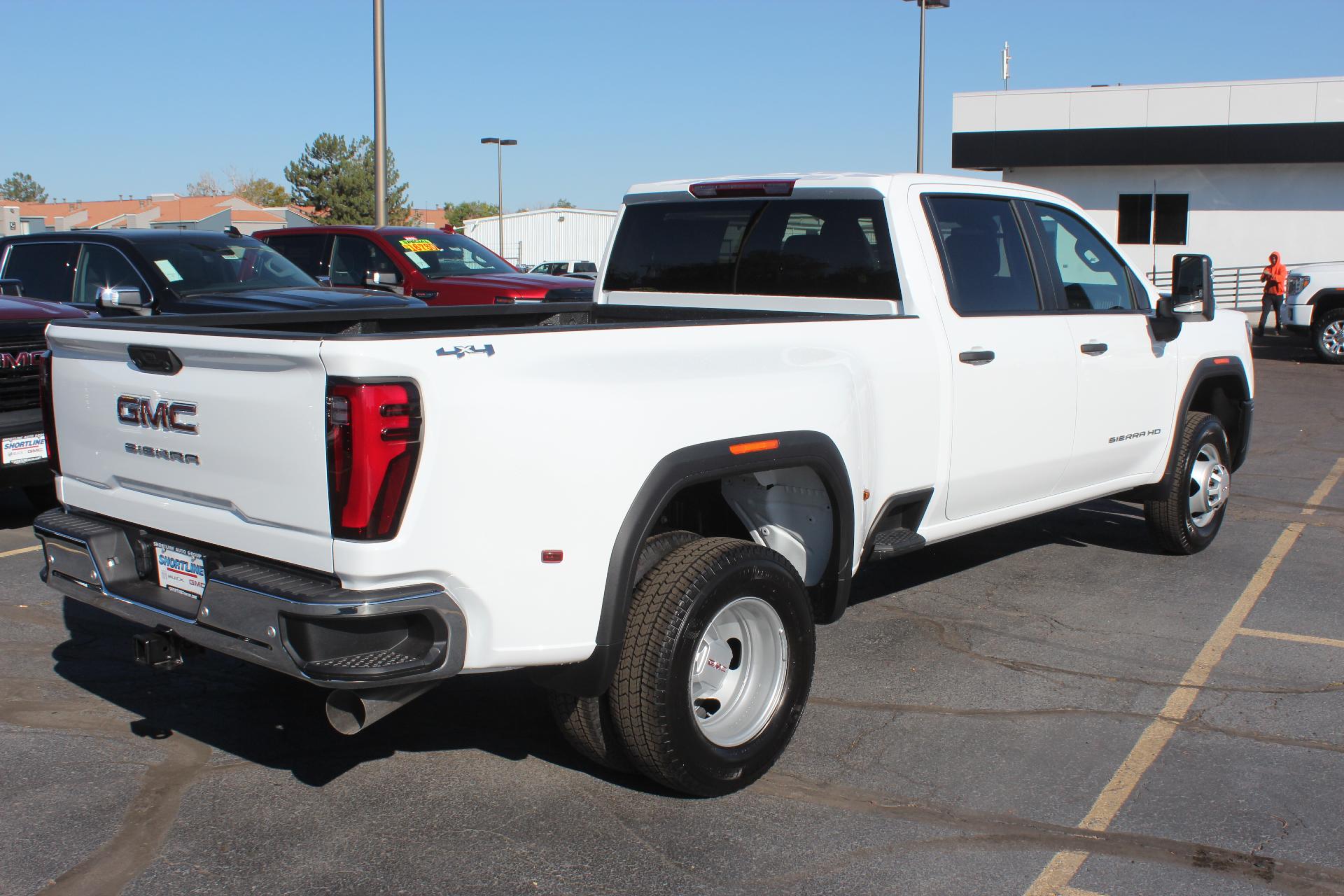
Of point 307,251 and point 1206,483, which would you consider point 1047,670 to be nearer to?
point 1206,483

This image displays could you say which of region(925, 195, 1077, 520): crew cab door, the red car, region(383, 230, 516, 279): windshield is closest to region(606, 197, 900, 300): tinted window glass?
region(925, 195, 1077, 520): crew cab door

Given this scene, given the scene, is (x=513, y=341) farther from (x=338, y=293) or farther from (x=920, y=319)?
(x=338, y=293)

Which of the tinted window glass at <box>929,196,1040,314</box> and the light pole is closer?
the tinted window glass at <box>929,196,1040,314</box>

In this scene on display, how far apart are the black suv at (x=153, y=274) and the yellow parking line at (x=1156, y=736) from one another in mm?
6342

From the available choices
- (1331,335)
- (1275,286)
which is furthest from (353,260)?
(1275,286)

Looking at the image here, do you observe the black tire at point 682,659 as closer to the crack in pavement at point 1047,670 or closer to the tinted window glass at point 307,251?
the crack in pavement at point 1047,670

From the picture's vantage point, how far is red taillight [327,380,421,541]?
3.14 meters

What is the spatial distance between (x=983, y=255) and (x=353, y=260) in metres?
9.31

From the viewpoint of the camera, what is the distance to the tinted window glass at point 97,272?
376 inches

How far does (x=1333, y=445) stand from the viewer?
11875mm

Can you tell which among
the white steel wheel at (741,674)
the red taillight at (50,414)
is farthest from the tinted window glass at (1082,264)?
the red taillight at (50,414)

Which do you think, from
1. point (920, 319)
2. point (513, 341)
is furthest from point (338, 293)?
point (513, 341)

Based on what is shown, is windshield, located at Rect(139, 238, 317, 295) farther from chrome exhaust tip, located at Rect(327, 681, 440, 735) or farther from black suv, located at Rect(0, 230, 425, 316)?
chrome exhaust tip, located at Rect(327, 681, 440, 735)

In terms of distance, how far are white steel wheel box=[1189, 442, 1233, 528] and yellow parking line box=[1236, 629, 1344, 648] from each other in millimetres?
1354
